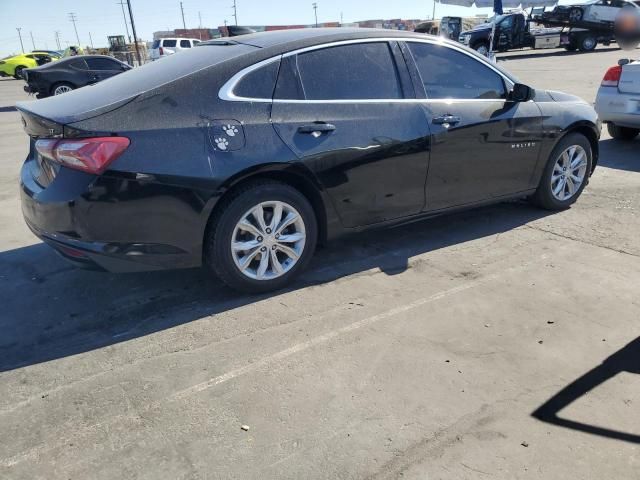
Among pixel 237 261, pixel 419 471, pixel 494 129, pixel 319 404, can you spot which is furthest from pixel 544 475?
pixel 494 129

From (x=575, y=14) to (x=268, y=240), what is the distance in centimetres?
3157

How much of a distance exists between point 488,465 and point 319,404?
2.68 feet

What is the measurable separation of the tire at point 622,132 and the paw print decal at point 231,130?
291 inches

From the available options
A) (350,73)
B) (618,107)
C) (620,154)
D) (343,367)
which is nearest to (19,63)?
(618,107)

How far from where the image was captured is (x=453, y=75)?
4457 millimetres

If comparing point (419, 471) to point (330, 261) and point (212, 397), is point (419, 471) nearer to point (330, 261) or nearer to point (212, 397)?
point (212, 397)

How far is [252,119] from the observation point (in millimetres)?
3488

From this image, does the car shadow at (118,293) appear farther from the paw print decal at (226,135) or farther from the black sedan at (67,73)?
the black sedan at (67,73)

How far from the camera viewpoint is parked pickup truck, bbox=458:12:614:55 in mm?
29609

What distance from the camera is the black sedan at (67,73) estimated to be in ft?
51.4

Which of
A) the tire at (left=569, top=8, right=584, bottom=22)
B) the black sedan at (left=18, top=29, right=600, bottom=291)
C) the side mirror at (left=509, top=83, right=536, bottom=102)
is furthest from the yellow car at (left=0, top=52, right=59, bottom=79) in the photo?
the side mirror at (left=509, top=83, right=536, bottom=102)

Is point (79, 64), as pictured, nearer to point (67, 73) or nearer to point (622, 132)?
point (67, 73)

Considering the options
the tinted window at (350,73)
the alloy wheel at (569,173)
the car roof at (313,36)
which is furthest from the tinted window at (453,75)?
the alloy wheel at (569,173)

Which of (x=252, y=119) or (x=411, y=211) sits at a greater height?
(x=252, y=119)
